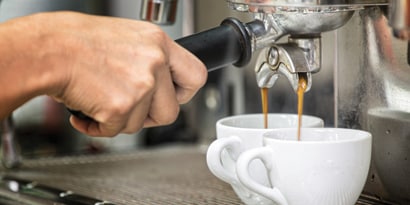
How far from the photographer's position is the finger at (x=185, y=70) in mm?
557

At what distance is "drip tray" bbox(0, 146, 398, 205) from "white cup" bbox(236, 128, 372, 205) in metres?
0.10

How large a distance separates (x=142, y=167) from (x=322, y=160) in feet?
1.32

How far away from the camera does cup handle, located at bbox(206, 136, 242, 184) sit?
0.60 metres

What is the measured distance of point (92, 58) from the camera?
0.52 m

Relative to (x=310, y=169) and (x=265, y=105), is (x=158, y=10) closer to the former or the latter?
(x=265, y=105)

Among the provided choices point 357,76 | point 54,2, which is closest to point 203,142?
point 54,2

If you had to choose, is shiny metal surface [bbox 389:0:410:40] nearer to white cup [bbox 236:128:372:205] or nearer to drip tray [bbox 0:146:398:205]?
white cup [bbox 236:128:372:205]

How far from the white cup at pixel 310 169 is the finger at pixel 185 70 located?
0.06 metres

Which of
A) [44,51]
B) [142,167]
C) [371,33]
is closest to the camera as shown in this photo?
Result: [44,51]

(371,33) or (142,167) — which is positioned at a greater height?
(371,33)

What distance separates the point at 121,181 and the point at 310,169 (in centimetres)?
32

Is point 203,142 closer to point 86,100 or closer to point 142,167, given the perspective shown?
point 142,167

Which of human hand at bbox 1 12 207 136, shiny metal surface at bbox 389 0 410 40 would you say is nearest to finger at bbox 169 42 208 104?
human hand at bbox 1 12 207 136

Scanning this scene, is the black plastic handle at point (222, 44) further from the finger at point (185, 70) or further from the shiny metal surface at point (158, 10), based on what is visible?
the shiny metal surface at point (158, 10)
